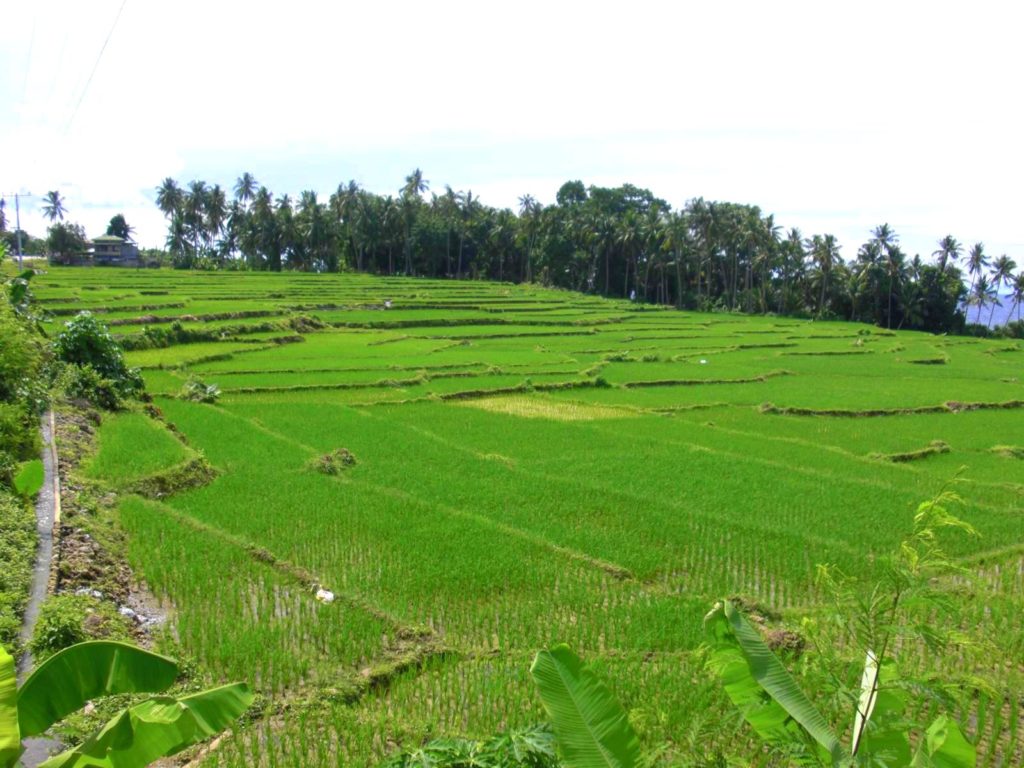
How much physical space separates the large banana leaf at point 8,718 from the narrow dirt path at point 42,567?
5.33ft

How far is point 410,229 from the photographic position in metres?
64.2

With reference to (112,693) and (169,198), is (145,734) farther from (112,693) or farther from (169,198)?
(169,198)

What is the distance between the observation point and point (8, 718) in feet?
9.79

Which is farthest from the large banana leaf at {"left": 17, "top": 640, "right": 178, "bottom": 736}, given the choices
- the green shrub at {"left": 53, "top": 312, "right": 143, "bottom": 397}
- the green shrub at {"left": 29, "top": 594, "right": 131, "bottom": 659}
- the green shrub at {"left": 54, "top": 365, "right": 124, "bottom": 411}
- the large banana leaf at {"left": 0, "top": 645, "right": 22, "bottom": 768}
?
the green shrub at {"left": 53, "top": 312, "right": 143, "bottom": 397}

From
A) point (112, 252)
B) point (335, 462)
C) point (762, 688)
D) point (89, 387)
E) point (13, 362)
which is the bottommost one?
point (335, 462)

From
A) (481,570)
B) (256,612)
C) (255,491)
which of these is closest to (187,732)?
(256,612)

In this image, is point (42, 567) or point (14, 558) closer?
point (14, 558)

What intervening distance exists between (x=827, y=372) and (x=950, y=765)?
26.3 metres

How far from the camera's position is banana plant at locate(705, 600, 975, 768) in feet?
11.6

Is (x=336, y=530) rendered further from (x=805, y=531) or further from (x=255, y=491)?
(x=805, y=531)

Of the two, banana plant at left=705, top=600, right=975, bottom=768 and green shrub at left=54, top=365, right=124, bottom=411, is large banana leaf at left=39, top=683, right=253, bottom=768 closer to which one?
banana plant at left=705, top=600, right=975, bottom=768

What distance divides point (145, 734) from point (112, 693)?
0.69ft

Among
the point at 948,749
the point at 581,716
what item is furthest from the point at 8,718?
the point at 948,749

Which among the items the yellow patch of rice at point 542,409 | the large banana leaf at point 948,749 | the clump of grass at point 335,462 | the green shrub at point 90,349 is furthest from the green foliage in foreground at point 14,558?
the yellow patch of rice at point 542,409
